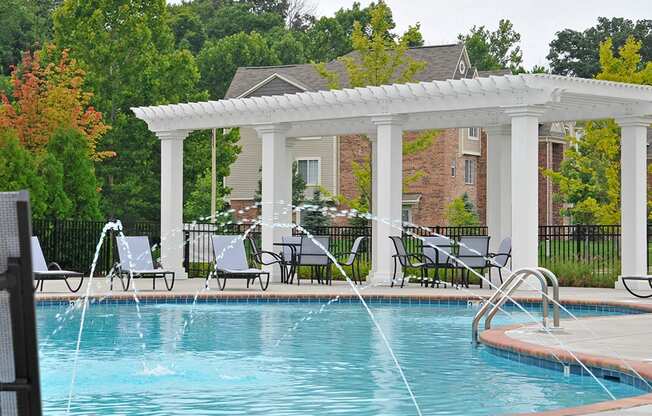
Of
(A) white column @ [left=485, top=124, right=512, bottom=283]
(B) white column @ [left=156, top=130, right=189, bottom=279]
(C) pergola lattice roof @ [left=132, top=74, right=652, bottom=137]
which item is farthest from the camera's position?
(B) white column @ [left=156, top=130, right=189, bottom=279]

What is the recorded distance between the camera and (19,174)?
2420cm

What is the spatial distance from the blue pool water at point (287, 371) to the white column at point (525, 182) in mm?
3893

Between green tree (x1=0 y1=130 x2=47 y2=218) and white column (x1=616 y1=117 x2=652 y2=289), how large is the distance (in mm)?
12173

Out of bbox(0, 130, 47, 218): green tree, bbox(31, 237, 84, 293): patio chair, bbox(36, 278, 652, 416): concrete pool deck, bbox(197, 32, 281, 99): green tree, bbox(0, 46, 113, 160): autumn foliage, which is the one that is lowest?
bbox(36, 278, 652, 416): concrete pool deck

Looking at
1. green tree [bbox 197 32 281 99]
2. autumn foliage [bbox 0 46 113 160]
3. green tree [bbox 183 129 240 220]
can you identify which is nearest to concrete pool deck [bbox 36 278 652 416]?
autumn foliage [bbox 0 46 113 160]

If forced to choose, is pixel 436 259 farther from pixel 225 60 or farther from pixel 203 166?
pixel 225 60

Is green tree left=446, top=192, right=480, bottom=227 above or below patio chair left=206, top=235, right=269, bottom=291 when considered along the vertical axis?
above

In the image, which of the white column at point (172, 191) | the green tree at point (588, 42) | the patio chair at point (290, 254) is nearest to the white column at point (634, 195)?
the patio chair at point (290, 254)

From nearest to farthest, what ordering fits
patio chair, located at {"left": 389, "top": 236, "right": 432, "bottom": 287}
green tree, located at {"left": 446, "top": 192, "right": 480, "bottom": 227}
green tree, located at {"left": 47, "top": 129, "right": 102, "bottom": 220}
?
patio chair, located at {"left": 389, "top": 236, "right": 432, "bottom": 287} < green tree, located at {"left": 47, "top": 129, "right": 102, "bottom": 220} < green tree, located at {"left": 446, "top": 192, "right": 480, "bottom": 227}

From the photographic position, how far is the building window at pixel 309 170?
45.5 m

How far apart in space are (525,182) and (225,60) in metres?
38.2

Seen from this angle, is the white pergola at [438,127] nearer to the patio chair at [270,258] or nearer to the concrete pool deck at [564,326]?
the patio chair at [270,258]

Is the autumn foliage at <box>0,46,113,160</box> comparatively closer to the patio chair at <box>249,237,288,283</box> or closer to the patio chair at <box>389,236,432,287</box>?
the patio chair at <box>249,237,288,283</box>

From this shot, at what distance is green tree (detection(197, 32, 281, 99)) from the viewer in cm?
5522
